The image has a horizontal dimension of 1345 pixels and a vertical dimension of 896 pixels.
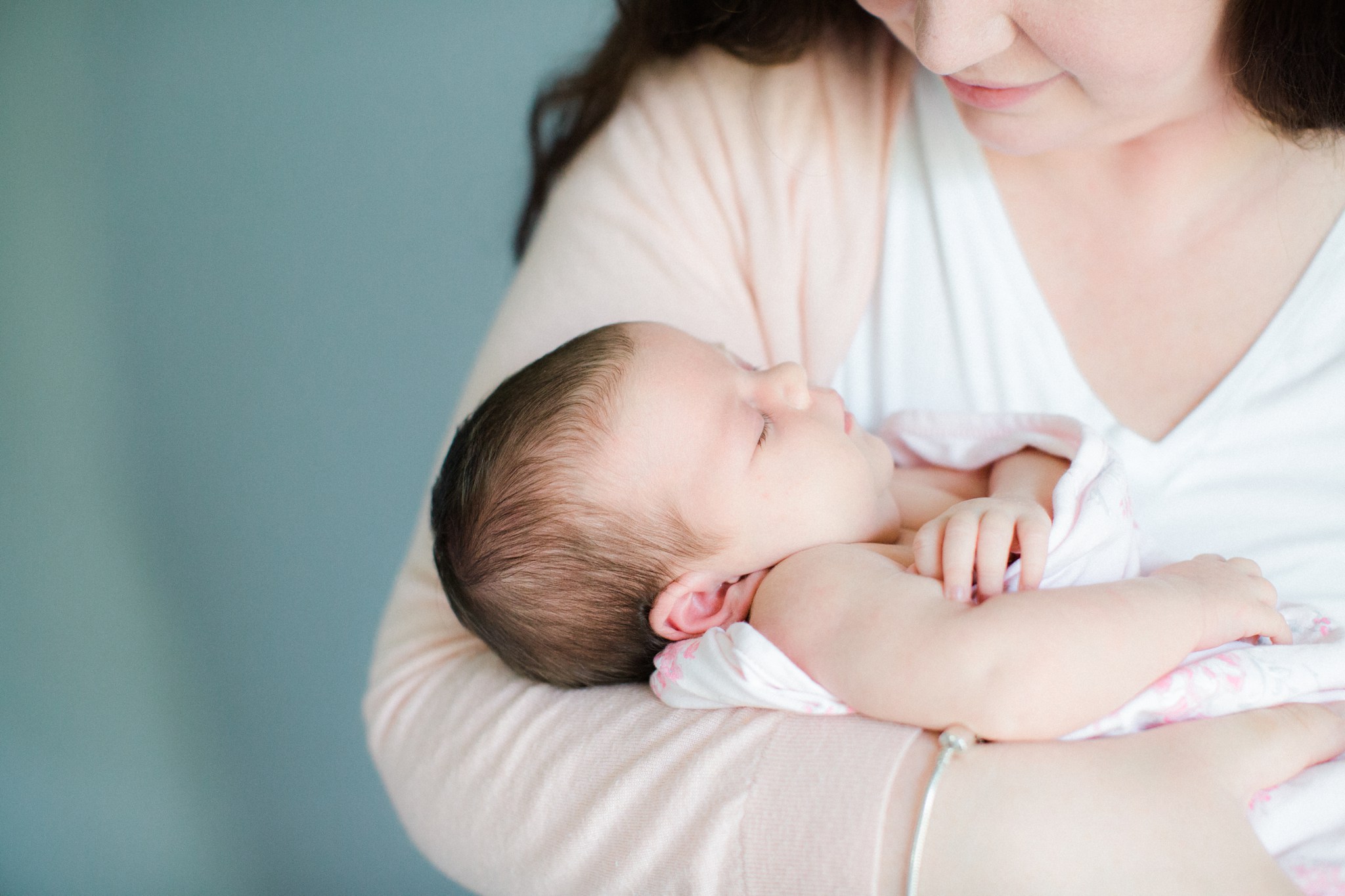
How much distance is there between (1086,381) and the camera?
1.21 meters

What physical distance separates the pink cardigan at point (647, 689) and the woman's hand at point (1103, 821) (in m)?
0.04

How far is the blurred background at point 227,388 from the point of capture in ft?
5.39

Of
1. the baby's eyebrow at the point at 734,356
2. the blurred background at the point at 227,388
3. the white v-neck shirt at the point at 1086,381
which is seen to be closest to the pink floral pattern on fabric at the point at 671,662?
the baby's eyebrow at the point at 734,356

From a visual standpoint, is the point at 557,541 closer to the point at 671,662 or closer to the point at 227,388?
the point at 671,662

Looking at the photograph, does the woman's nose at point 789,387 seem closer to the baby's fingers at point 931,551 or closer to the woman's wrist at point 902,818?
the baby's fingers at point 931,551

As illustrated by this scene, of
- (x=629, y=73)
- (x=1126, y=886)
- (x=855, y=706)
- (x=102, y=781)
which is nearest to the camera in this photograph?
(x=1126, y=886)

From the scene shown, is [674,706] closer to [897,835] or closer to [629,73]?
[897,835]

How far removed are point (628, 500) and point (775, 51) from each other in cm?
70

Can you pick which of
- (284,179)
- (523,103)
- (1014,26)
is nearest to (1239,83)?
(1014,26)

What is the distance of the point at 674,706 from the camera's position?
0.95m

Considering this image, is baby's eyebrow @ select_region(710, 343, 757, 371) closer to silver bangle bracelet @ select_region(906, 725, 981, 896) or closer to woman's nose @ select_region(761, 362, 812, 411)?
woman's nose @ select_region(761, 362, 812, 411)

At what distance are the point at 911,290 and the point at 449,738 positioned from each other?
0.79 m

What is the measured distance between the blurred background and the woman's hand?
1459 millimetres

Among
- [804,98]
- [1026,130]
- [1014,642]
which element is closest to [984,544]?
[1014,642]
